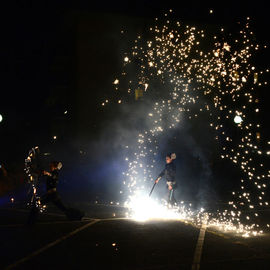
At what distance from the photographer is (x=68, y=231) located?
10.5 m

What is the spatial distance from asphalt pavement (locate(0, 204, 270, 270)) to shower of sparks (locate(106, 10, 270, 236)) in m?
5.60

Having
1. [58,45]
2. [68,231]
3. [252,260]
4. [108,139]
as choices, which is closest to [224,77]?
[108,139]

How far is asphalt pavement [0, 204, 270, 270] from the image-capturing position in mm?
7348

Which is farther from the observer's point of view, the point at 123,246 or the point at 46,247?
the point at 123,246

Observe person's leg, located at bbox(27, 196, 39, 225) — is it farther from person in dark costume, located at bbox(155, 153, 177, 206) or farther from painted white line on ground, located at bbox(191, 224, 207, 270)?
person in dark costume, located at bbox(155, 153, 177, 206)

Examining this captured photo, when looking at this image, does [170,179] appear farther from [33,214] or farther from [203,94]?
[203,94]

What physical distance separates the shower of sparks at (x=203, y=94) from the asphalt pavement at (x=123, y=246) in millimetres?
5596

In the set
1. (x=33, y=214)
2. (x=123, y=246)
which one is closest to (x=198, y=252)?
(x=123, y=246)

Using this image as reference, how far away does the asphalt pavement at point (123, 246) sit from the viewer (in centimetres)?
735

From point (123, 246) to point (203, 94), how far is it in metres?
13.9

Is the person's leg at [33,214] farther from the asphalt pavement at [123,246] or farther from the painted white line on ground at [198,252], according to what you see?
the painted white line on ground at [198,252]

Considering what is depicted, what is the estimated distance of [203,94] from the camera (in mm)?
21609

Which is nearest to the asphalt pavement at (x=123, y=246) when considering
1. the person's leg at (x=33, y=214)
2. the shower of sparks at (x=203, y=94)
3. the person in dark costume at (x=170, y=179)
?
the person's leg at (x=33, y=214)

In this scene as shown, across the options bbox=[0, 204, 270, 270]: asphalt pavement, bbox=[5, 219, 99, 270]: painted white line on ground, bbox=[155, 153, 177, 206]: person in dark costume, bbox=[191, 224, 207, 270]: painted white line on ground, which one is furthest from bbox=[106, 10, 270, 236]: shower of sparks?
bbox=[191, 224, 207, 270]: painted white line on ground
